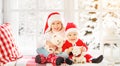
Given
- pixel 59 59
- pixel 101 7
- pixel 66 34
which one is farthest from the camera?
pixel 101 7

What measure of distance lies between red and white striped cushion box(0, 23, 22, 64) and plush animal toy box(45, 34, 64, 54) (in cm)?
32

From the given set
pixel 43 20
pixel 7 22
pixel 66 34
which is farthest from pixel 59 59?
pixel 7 22

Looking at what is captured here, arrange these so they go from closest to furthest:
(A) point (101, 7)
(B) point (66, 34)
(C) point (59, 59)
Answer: (C) point (59, 59) < (B) point (66, 34) < (A) point (101, 7)

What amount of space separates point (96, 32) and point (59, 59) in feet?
2.14

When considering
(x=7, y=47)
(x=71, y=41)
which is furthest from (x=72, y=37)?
(x=7, y=47)

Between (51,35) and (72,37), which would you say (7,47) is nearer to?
(51,35)

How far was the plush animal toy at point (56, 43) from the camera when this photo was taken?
2021 millimetres

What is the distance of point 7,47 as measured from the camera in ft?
6.79

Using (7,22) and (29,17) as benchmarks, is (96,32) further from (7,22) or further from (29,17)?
(7,22)

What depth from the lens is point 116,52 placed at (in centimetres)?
237

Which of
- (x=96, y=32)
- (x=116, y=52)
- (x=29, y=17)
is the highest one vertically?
(x=29, y=17)

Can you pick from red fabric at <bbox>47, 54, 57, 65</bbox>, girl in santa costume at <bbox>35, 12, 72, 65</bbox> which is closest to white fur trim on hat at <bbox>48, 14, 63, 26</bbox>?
girl in santa costume at <bbox>35, 12, 72, 65</bbox>

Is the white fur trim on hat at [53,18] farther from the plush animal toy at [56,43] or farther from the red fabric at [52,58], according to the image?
the red fabric at [52,58]

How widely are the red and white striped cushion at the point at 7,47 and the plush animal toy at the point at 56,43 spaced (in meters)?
0.32
